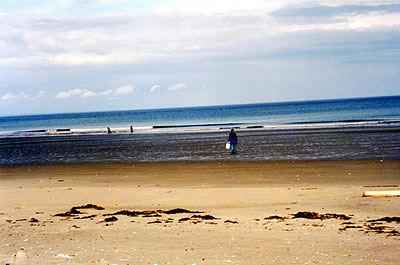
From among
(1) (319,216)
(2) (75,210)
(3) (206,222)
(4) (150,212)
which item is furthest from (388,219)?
(2) (75,210)

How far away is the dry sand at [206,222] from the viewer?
23.7 ft

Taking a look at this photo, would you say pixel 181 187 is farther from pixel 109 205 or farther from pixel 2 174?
pixel 2 174

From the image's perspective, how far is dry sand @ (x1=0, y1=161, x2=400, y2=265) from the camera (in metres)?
7.22

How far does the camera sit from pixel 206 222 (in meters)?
9.83

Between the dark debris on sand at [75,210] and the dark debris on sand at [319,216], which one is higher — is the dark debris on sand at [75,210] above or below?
above

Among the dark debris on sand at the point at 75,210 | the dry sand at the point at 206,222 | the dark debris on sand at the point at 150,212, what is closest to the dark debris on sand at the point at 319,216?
the dry sand at the point at 206,222

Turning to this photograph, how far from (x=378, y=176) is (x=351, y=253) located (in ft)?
37.6

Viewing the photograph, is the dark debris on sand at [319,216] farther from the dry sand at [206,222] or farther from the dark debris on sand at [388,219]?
the dark debris on sand at [388,219]

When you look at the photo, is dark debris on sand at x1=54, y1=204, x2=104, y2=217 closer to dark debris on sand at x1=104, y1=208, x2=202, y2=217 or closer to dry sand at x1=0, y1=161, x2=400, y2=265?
dry sand at x1=0, y1=161, x2=400, y2=265

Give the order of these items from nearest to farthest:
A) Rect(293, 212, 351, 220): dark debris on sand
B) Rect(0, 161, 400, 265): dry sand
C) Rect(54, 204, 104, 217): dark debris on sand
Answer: Rect(0, 161, 400, 265): dry sand → Rect(293, 212, 351, 220): dark debris on sand → Rect(54, 204, 104, 217): dark debris on sand

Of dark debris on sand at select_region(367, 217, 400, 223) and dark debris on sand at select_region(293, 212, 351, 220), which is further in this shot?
dark debris on sand at select_region(293, 212, 351, 220)

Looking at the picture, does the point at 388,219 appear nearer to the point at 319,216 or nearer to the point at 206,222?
the point at 319,216

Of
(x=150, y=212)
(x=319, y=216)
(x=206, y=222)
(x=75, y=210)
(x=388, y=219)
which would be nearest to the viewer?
(x=388, y=219)

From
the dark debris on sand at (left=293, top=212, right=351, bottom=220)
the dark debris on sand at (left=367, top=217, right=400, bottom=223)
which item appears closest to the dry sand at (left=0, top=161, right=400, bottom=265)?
the dark debris on sand at (left=367, top=217, right=400, bottom=223)
